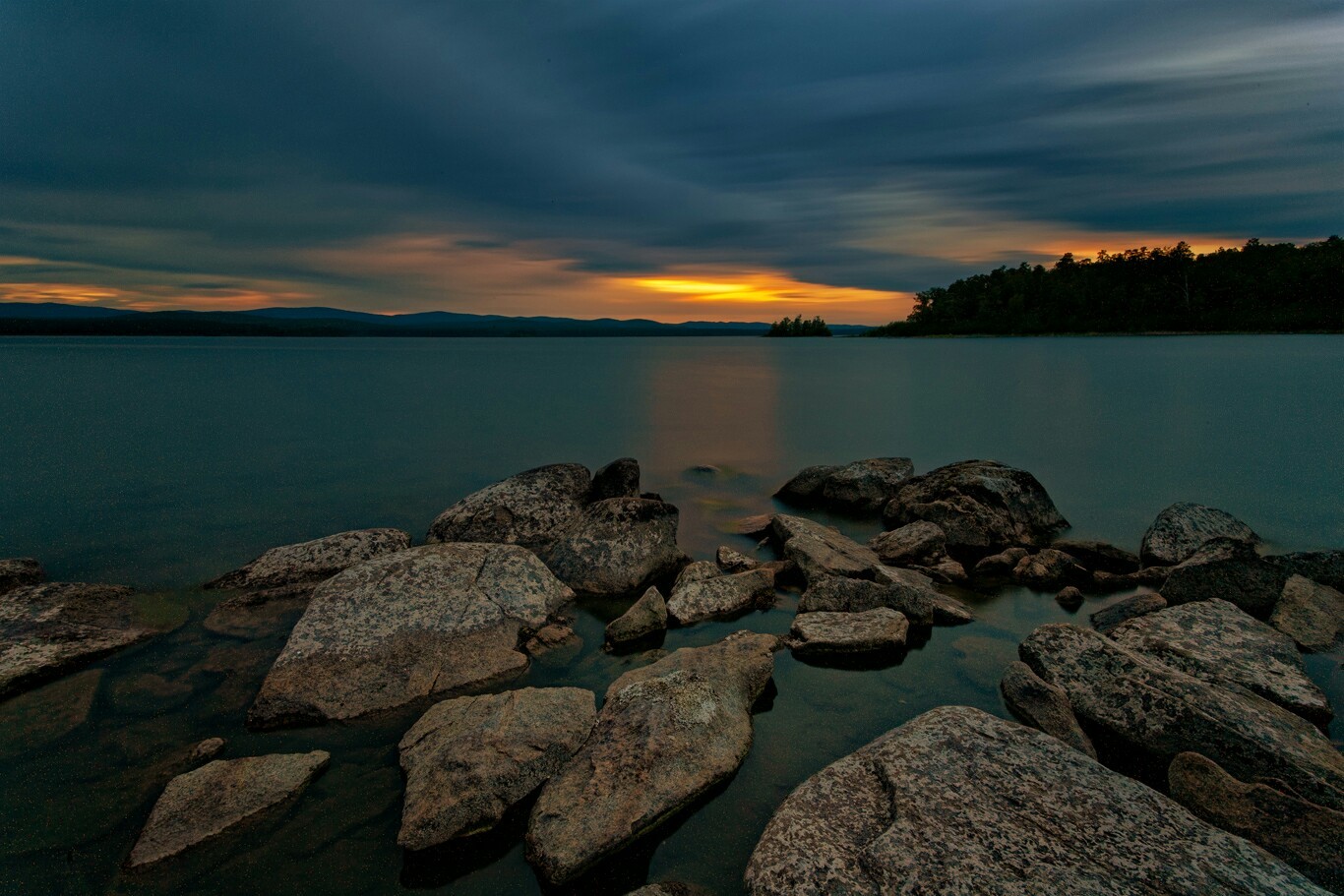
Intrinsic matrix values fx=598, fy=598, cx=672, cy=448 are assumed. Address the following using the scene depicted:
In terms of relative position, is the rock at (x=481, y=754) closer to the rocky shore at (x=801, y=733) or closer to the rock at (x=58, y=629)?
the rocky shore at (x=801, y=733)

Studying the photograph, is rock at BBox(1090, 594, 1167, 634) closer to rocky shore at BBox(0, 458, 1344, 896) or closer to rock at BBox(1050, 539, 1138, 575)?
rocky shore at BBox(0, 458, 1344, 896)

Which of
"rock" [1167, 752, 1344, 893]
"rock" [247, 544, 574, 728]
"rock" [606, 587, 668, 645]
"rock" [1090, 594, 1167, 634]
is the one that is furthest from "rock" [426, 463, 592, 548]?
"rock" [1167, 752, 1344, 893]

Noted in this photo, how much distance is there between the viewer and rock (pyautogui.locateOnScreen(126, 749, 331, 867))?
4.96 metres

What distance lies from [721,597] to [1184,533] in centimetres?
927

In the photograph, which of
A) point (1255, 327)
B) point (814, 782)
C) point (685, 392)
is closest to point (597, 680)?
point (814, 782)

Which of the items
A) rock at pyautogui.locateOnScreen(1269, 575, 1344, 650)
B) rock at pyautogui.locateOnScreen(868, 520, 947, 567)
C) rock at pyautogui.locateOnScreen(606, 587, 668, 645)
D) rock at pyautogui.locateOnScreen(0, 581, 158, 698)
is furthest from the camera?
rock at pyautogui.locateOnScreen(868, 520, 947, 567)

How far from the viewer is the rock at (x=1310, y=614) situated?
27.0ft

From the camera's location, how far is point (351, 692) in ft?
22.7

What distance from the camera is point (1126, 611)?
29.3 feet

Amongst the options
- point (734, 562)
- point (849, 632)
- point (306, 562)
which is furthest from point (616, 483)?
point (849, 632)

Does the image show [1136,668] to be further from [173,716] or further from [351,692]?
[173,716]

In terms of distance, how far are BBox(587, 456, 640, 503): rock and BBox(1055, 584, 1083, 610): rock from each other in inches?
332

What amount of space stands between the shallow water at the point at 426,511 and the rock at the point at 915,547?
148cm

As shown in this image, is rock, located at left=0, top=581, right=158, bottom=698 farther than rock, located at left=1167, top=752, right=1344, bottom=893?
Yes
